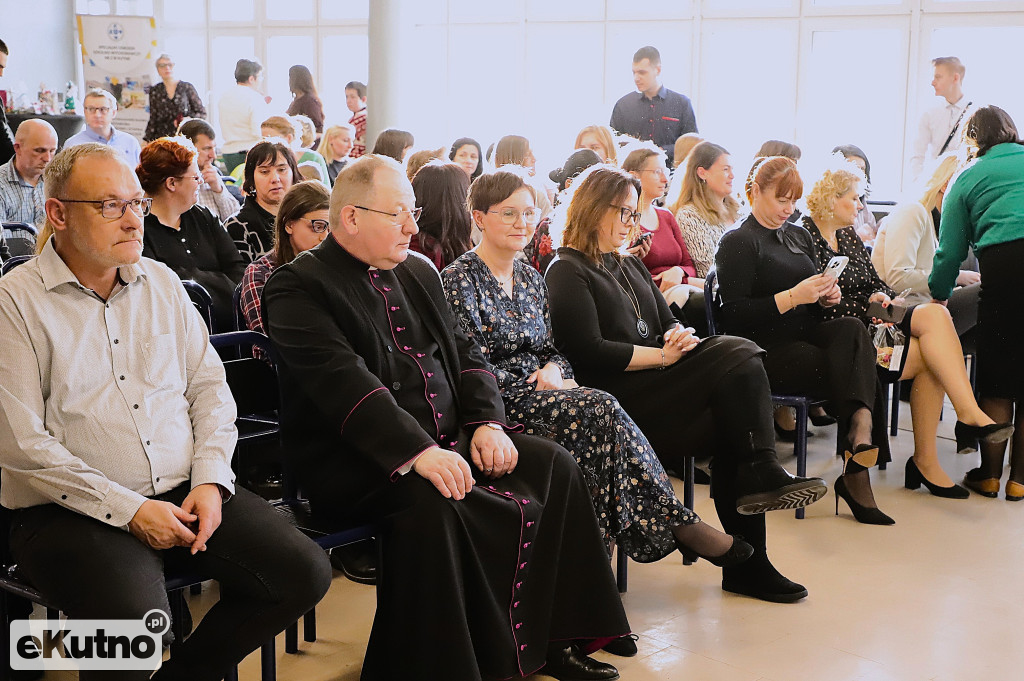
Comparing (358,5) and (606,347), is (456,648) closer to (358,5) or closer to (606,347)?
(606,347)

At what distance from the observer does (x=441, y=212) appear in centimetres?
381

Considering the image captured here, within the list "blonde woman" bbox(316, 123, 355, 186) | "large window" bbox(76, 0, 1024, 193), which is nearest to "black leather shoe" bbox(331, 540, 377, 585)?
"blonde woman" bbox(316, 123, 355, 186)

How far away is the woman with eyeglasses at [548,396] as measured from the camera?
9.48 feet

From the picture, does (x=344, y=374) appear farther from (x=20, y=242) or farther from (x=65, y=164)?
(x=20, y=242)

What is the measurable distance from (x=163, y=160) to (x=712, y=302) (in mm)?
2161

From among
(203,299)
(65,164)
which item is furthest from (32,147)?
(65,164)

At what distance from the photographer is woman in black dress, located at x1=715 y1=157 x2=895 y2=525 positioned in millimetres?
3916

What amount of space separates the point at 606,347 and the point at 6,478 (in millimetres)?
1800

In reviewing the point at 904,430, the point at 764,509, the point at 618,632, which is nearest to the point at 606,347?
the point at 764,509

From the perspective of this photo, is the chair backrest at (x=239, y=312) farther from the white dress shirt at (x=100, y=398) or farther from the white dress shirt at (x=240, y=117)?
the white dress shirt at (x=240, y=117)

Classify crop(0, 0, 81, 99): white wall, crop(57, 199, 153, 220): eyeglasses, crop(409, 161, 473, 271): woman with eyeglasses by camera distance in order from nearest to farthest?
crop(57, 199, 153, 220): eyeglasses → crop(409, 161, 473, 271): woman with eyeglasses → crop(0, 0, 81, 99): white wall

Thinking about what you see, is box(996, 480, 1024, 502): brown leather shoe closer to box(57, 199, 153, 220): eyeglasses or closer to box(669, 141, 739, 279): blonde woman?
box(669, 141, 739, 279): blonde woman

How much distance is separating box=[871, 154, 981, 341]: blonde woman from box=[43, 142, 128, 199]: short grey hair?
3.70m

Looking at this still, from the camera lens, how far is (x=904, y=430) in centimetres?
541
